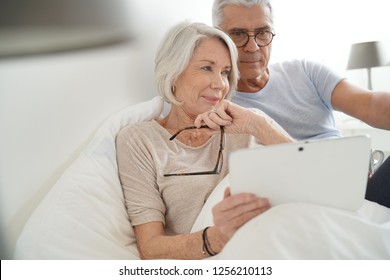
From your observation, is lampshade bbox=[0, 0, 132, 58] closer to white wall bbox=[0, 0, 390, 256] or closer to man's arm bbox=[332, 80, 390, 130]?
white wall bbox=[0, 0, 390, 256]

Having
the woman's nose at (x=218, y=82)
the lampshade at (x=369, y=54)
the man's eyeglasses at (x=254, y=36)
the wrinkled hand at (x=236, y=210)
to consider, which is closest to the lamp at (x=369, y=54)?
the lampshade at (x=369, y=54)

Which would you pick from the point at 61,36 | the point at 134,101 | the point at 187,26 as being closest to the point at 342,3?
the point at 187,26

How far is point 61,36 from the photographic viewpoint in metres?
0.85

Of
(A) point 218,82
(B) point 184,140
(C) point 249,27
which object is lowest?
(B) point 184,140

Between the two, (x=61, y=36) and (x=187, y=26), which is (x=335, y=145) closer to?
(x=187, y=26)

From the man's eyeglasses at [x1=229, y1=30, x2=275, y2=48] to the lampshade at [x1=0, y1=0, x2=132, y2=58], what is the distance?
0.23 metres

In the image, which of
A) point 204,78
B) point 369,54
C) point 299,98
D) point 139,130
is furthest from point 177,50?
point 369,54

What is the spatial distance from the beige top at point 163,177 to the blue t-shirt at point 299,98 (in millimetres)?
117

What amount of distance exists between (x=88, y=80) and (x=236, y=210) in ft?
1.39

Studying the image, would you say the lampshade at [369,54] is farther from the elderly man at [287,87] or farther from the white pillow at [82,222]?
the white pillow at [82,222]

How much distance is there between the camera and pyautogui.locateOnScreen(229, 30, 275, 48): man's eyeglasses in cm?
89

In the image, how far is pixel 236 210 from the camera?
0.64 metres

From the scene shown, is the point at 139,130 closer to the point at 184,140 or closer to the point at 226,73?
the point at 184,140
